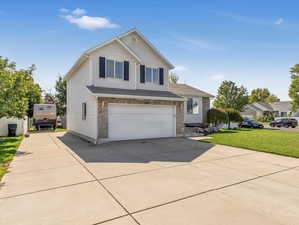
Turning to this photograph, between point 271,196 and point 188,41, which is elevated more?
point 188,41

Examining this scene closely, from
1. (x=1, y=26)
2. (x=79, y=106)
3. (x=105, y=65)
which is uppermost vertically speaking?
(x=1, y=26)

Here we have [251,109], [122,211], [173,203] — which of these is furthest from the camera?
[251,109]

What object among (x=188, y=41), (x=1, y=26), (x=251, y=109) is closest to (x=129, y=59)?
(x=188, y=41)

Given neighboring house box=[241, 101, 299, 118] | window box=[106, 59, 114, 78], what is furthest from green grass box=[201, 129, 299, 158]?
neighboring house box=[241, 101, 299, 118]

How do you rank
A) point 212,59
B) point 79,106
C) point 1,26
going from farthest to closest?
point 212,59 → point 79,106 → point 1,26

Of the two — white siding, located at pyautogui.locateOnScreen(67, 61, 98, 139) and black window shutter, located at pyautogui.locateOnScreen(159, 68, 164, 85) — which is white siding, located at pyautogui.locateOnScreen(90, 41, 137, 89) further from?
black window shutter, located at pyautogui.locateOnScreen(159, 68, 164, 85)

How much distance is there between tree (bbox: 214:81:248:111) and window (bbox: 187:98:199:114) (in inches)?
808

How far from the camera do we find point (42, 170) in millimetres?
5699

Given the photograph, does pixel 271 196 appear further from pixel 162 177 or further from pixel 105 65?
pixel 105 65

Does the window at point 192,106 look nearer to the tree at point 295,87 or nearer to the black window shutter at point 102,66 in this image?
the black window shutter at point 102,66

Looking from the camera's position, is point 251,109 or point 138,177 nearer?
point 138,177

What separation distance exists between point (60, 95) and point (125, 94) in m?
24.3

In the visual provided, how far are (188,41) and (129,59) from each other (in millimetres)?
5339

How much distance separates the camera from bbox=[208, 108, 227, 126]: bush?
62.8 feet
